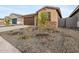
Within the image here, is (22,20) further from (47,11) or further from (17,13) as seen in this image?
(47,11)

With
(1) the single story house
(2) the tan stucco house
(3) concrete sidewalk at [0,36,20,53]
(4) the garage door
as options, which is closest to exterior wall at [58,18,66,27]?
(2) the tan stucco house

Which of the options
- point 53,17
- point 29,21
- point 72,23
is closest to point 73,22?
point 72,23

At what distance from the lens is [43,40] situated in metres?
2.35

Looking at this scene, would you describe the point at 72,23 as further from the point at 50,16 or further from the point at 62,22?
the point at 50,16

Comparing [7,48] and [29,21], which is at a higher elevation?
[29,21]

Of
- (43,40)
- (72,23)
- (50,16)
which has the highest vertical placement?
(50,16)

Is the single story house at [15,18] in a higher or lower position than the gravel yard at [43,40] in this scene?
higher

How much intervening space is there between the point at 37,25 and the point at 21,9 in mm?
355

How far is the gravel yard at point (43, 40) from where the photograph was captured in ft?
7.52

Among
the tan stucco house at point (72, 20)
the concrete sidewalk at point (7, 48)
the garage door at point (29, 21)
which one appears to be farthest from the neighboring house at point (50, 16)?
the concrete sidewalk at point (7, 48)

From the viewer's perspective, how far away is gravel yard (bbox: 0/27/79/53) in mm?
2293

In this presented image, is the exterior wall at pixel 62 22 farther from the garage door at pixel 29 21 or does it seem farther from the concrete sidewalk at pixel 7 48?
the concrete sidewalk at pixel 7 48

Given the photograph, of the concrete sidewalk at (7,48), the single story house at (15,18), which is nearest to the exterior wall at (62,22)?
the single story house at (15,18)

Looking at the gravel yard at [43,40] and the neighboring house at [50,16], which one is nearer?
the gravel yard at [43,40]
